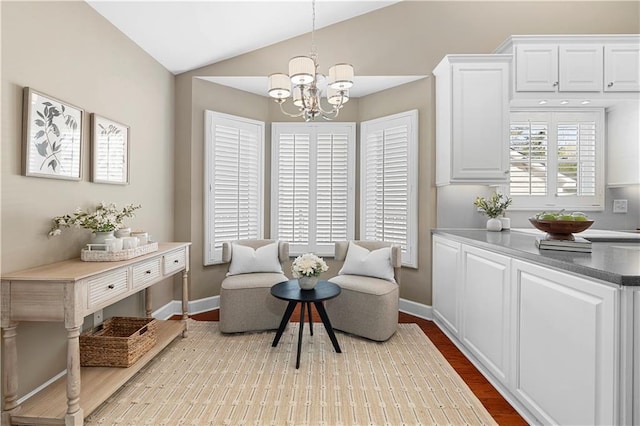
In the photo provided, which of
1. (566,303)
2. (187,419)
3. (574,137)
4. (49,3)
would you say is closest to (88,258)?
(187,419)

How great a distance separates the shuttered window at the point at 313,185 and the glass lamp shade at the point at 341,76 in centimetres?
188

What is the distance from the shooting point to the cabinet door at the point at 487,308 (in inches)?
85.4

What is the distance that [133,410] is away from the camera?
6.73 feet

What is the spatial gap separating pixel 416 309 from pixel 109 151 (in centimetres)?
355

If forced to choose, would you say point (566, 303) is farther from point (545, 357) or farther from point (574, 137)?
point (574, 137)

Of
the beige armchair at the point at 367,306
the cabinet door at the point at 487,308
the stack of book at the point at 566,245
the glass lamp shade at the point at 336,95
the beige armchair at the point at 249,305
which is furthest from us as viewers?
the beige armchair at the point at 249,305

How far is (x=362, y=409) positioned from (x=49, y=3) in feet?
11.1

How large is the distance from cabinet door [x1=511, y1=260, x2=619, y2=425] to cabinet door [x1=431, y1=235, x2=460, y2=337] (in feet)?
3.01

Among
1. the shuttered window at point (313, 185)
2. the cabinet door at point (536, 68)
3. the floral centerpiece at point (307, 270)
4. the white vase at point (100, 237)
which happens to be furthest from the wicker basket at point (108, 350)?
the cabinet door at point (536, 68)

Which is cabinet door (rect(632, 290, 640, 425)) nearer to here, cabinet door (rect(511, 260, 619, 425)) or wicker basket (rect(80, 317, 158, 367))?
cabinet door (rect(511, 260, 619, 425))

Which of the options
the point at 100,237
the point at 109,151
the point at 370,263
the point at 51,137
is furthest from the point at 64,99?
the point at 370,263

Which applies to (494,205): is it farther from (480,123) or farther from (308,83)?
(308,83)

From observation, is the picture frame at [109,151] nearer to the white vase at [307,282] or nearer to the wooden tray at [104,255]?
the wooden tray at [104,255]

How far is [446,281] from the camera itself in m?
3.22
